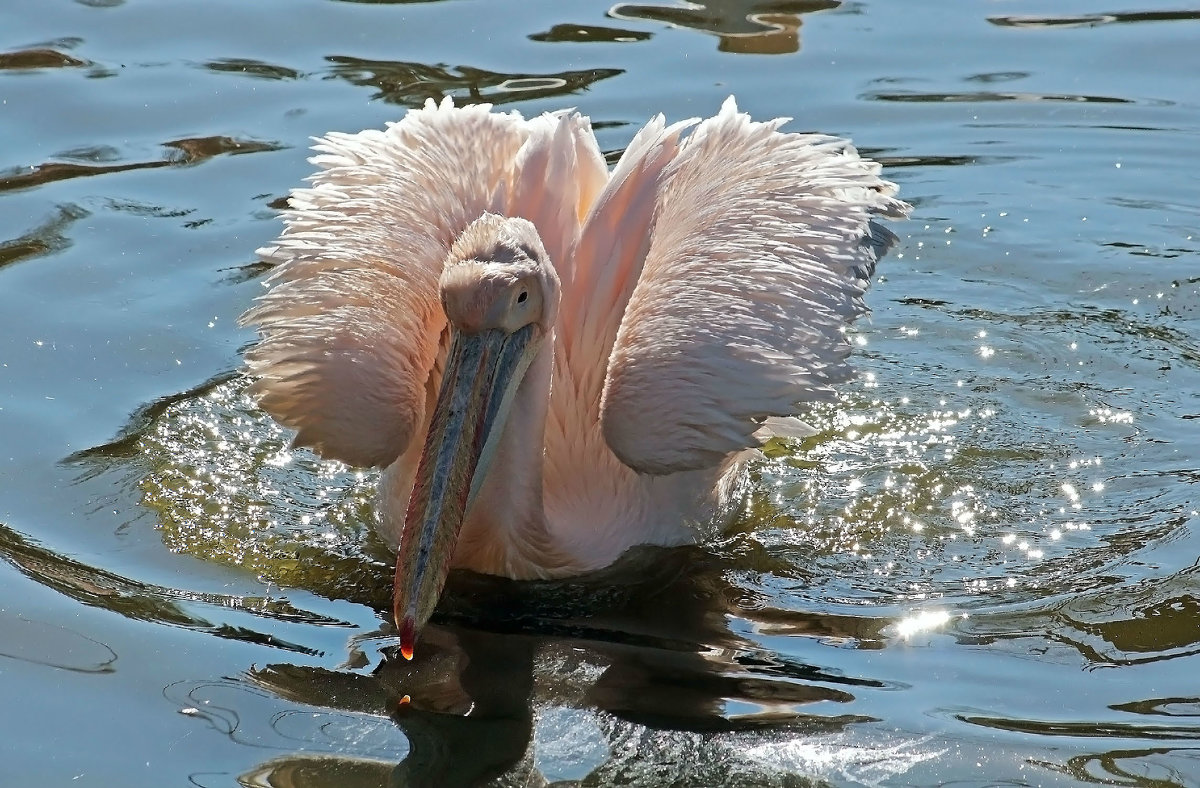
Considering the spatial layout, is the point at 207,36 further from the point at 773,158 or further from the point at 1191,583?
the point at 1191,583

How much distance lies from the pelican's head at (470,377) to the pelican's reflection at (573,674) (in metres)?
0.23

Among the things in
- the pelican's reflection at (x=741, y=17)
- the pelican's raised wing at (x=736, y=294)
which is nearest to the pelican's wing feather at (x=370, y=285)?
the pelican's raised wing at (x=736, y=294)

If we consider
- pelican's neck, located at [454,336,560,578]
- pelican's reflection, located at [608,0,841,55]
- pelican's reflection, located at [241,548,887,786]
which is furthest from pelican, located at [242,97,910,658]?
pelican's reflection, located at [608,0,841,55]

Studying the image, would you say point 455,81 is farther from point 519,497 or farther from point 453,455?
point 453,455

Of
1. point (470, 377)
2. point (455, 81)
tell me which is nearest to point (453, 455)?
point (470, 377)

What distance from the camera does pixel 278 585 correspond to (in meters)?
4.91

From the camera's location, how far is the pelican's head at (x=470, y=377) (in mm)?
4348

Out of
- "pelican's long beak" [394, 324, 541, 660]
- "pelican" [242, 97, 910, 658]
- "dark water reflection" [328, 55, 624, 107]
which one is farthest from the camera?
"dark water reflection" [328, 55, 624, 107]

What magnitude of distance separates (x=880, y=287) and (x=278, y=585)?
3.14 m

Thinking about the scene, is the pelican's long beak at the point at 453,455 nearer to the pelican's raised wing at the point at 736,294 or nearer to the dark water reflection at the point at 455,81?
the pelican's raised wing at the point at 736,294

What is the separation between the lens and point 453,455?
448cm

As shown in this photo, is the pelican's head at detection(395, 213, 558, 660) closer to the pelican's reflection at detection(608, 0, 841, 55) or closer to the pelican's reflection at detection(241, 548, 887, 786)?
the pelican's reflection at detection(241, 548, 887, 786)

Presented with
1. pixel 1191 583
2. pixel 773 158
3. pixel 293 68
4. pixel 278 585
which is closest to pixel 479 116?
pixel 773 158

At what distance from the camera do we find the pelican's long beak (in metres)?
4.32
